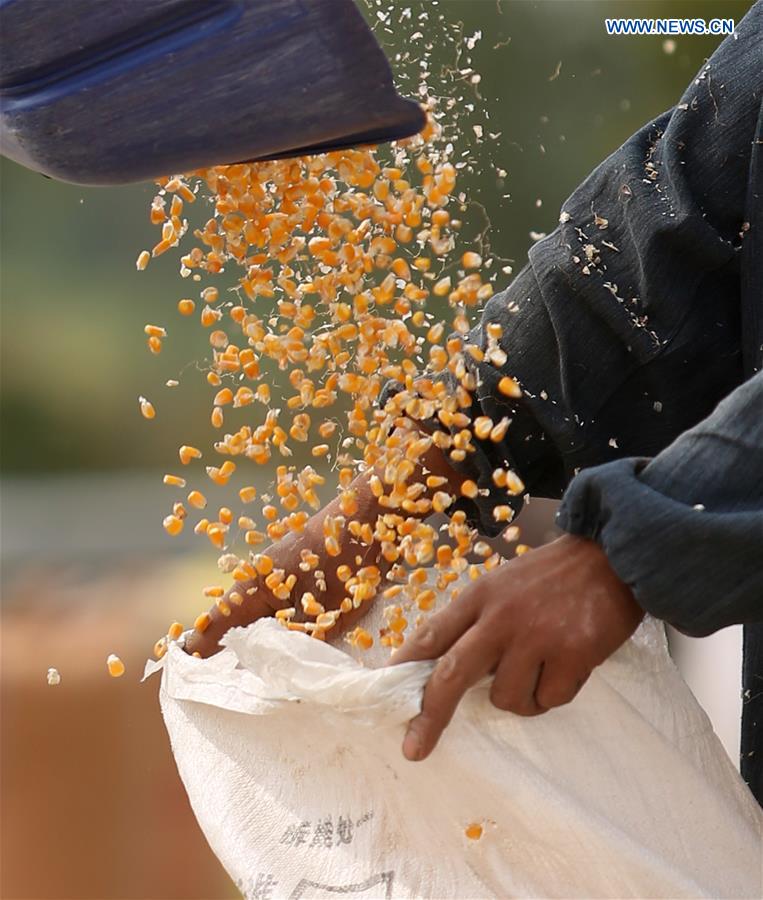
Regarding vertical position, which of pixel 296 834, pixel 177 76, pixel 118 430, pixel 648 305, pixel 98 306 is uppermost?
pixel 177 76

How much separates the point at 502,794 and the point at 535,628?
154mm

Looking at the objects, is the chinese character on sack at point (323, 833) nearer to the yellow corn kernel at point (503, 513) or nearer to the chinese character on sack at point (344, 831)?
the chinese character on sack at point (344, 831)

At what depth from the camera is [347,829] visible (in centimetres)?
73

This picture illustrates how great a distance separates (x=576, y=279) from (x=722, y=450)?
1.01 feet

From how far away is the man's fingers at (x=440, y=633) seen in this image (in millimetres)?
621

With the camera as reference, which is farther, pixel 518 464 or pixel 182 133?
pixel 518 464

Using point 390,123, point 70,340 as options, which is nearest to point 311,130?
point 390,123

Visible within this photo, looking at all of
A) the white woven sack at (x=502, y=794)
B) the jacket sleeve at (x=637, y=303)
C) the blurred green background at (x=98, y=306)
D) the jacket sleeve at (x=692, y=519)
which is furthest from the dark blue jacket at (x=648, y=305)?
the blurred green background at (x=98, y=306)

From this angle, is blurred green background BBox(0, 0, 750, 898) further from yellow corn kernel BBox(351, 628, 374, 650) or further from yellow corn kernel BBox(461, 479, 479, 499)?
yellow corn kernel BBox(351, 628, 374, 650)

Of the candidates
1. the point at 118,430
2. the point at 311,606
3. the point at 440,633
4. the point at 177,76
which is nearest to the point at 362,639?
the point at 311,606

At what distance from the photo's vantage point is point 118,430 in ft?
7.56

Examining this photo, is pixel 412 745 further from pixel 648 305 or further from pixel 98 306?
pixel 98 306

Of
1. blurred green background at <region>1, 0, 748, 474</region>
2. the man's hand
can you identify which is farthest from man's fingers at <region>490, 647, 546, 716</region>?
blurred green background at <region>1, 0, 748, 474</region>

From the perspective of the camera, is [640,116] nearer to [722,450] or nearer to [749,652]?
[749,652]
